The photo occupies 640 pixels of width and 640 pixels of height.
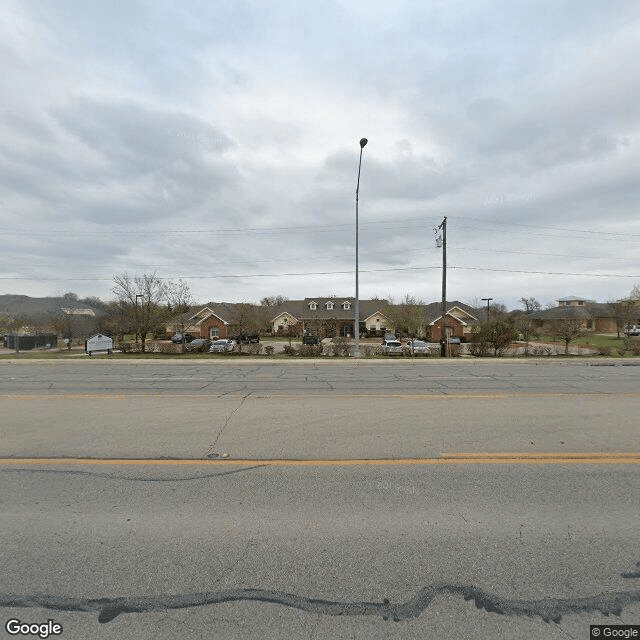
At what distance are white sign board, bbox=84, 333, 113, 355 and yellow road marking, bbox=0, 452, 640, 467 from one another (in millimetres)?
22460

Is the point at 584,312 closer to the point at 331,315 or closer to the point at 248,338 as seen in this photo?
the point at 331,315

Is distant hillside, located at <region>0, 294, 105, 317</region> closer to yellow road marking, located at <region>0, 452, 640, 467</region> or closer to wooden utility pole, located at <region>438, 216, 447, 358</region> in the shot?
wooden utility pole, located at <region>438, 216, 447, 358</region>

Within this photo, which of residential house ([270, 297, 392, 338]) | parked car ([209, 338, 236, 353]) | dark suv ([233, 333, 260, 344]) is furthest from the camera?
residential house ([270, 297, 392, 338])

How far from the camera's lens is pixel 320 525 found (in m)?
3.19

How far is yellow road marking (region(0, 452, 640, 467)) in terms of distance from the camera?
4566 millimetres

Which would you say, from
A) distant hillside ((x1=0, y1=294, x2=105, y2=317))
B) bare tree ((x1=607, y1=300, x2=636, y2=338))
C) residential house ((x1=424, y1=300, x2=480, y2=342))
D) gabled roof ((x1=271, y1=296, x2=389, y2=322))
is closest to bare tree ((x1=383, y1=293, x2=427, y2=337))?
residential house ((x1=424, y1=300, x2=480, y2=342))

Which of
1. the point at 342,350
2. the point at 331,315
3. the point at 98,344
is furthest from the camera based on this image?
the point at 331,315

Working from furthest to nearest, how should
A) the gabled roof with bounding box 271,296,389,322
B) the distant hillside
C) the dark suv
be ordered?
the distant hillside → the gabled roof with bounding box 271,296,389,322 → the dark suv

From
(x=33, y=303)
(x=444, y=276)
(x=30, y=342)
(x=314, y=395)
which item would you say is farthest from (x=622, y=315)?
(x=33, y=303)

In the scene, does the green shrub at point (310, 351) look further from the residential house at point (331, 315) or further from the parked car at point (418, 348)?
the residential house at point (331, 315)

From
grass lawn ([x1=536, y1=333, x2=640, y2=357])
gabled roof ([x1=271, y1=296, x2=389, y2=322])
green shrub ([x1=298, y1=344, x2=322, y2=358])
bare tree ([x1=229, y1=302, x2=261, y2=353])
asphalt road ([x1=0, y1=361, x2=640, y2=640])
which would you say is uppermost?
gabled roof ([x1=271, y1=296, x2=389, y2=322])

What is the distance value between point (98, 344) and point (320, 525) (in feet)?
86.8

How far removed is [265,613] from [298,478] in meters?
1.90

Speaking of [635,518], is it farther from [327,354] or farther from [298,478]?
[327,354]
